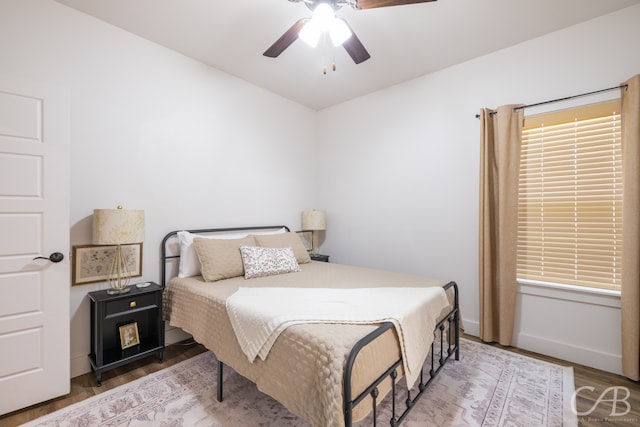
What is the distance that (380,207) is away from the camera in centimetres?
375

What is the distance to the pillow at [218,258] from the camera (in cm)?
253

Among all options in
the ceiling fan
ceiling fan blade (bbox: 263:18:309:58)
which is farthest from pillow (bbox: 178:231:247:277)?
the ceiling fan

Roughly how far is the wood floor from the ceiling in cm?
290

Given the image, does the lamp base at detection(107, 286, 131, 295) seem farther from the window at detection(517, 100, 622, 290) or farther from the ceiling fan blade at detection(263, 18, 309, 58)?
the window at detection(517, 100, 622, 290)

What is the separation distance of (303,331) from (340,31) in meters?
1.89

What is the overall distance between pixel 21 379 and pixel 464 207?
3.85 meters

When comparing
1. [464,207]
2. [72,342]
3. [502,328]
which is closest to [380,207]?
[464,207]

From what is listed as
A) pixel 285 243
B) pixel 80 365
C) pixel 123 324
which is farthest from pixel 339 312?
pixel 80 365

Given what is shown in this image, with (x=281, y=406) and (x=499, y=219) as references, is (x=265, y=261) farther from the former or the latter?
(x=499, y=219)

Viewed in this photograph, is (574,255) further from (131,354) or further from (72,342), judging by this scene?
(72,342)

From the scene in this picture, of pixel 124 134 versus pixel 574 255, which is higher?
pixel 124 134

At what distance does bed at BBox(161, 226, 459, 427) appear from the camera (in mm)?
1287

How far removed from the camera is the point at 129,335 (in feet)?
7.57

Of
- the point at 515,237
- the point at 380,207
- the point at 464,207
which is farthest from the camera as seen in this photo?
the point at 380,207
